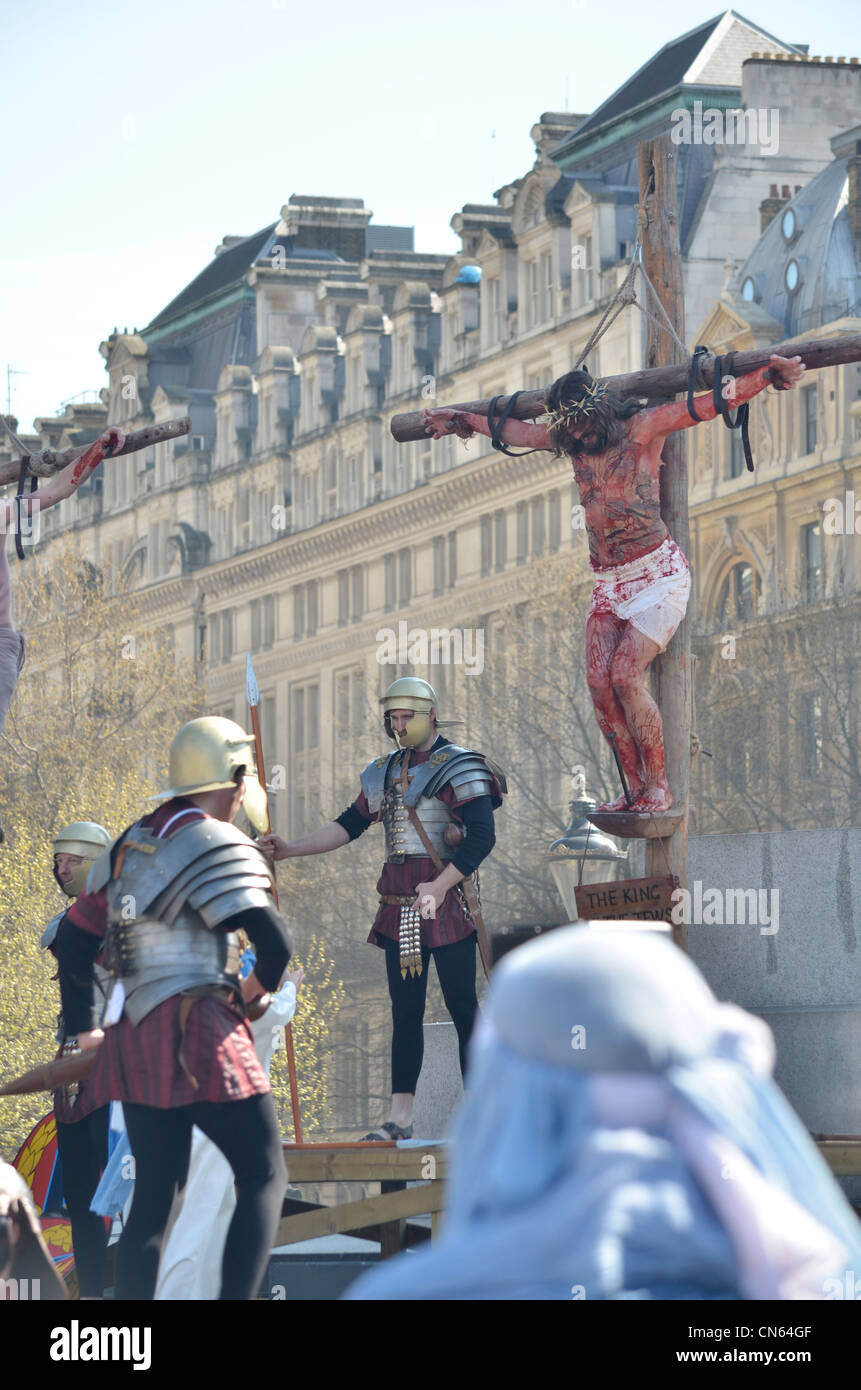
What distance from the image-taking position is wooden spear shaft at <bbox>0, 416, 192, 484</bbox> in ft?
38.0

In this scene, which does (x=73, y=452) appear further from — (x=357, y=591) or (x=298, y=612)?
(x=298, y=612)

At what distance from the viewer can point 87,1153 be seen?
1074 cm

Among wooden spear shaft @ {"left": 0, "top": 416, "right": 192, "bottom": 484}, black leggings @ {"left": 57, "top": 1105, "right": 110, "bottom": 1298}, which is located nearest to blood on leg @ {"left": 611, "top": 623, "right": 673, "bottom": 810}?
wooden spear shaft @ {"left": 0, "top": 416, "right": 192, "bottom": 484}

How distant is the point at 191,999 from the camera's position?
25.4ft

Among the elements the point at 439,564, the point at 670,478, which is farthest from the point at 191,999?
the point at 439,564

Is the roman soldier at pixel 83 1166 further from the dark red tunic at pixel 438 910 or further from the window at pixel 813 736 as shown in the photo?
the window at pixel 813 736

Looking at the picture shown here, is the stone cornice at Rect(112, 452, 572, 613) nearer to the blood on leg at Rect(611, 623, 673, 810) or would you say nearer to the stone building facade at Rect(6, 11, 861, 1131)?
the stone building facade at Rect(6, 11, 861, 1131)

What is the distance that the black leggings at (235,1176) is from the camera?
7465 mm

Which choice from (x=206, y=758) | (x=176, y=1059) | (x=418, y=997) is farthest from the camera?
(x=418, y=997)

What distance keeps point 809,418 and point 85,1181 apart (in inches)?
1620

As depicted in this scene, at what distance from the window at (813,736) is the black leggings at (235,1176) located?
3286 cm

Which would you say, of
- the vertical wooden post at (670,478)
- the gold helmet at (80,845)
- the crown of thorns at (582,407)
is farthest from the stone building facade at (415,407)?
the gold helmet at (80,845)
